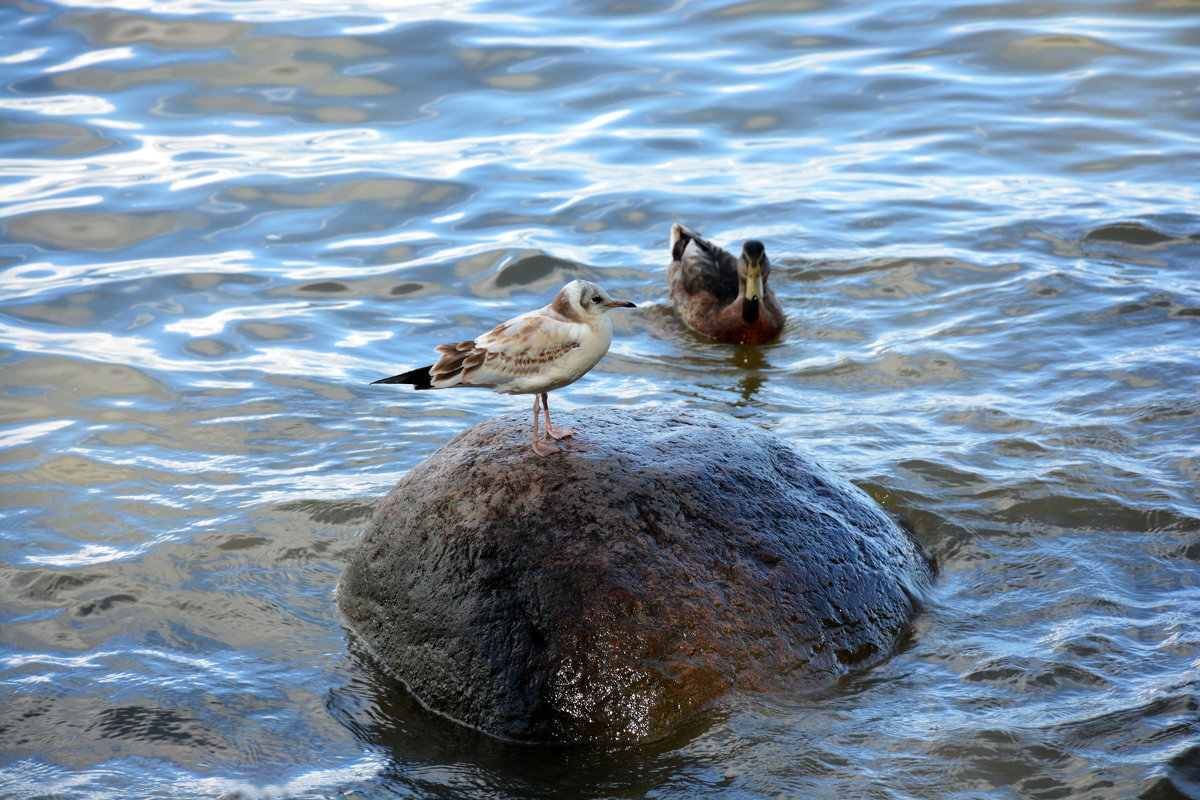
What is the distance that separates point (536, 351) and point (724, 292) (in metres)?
5.45

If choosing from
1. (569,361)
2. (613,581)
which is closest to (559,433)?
(569,361)

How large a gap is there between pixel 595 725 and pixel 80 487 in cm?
422

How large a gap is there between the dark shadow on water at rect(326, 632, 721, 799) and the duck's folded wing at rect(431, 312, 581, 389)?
1.41m

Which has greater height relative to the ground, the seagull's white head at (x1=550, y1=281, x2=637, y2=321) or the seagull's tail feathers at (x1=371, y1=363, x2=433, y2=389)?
the seagull's white head at (x1=550, y1=281, x2=637, y2=321)

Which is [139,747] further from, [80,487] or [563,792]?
[80,487]

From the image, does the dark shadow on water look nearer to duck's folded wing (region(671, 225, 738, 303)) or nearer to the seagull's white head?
the seagull's white head

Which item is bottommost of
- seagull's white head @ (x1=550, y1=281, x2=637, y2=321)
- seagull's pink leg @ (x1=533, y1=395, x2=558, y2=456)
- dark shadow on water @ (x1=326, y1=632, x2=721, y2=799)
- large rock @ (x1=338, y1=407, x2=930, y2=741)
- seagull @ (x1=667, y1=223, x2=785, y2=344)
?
dark shadow on water @ (x1=326, y1=632, x2=721, y2=799)

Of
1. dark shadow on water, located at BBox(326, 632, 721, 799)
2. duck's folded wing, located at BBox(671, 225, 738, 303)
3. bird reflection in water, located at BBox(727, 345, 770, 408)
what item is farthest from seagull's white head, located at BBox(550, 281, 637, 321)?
duck's folded wing, located at BBox(671, 225, 738, 303)

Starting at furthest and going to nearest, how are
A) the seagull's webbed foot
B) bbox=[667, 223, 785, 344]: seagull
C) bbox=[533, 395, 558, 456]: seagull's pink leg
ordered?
1. bbox=[667, 223, 785, 344]: seagull
2. the seagull's webbed foot
3. bbox=[533, 395, 558, 456]: seagull's pink leg

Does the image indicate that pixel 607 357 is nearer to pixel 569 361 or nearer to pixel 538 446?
pixel 538 446

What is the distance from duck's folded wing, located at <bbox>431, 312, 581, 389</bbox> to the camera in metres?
4.92

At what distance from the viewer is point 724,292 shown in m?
10.1

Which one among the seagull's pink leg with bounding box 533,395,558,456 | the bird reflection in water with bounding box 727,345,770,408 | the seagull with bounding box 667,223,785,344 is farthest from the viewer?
the seagull with bounding box 667,223,785,344

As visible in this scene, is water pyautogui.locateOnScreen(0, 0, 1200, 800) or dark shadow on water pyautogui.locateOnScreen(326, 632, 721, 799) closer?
dark shadow on water pyautogui.locateOnScreen(326, 632, 721, 799)
